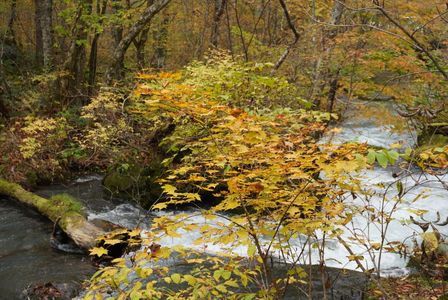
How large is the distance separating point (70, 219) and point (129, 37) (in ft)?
19.9

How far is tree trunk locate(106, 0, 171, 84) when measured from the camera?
10.5 meters

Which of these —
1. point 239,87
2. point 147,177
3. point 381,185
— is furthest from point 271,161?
point 147,177

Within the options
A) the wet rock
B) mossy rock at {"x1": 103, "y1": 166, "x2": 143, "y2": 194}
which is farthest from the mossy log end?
mossy rock at {"x1": 103, "y1": 166, "x2": 143, "y2": 194}

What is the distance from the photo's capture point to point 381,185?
2908mm

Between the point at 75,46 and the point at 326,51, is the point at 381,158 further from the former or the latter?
the point at 75,46

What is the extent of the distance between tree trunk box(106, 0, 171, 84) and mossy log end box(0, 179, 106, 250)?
467 cm

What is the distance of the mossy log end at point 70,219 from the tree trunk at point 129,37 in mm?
4670

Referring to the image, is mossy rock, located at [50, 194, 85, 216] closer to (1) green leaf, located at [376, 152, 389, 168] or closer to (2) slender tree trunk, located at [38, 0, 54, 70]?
(1) green leaf, located at [376, 152, 389, 168]

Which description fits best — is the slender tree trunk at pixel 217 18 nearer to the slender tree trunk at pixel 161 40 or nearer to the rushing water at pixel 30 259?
the slender tree trunk at pixel 161 40

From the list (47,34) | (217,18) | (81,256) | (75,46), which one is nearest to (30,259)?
(81,256)

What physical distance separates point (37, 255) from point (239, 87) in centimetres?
414

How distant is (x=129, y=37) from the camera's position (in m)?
11.0

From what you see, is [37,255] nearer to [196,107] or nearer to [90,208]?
[90,208]

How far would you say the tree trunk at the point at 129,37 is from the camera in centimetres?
1055
